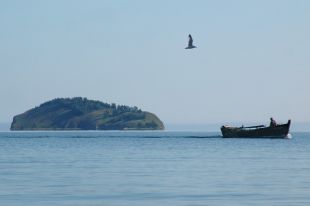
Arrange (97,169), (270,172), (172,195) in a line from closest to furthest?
1. (172,195)
2. (270,172)
3. (97,169)

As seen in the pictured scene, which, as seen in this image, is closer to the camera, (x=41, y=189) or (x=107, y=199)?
(x=107, y=199)

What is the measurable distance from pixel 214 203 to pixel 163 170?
2697 cm

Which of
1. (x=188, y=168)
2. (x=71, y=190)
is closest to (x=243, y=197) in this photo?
(x=71, y=190)

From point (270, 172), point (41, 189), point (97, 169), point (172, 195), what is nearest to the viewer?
point (172, 195)

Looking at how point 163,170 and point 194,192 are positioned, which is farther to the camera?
point 163,170

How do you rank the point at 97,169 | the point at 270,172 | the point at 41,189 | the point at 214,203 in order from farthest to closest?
the point at 97,169
the point at 270,172
the point at 41,189
the point at 214,203

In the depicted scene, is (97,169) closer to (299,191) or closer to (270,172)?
(270,172)

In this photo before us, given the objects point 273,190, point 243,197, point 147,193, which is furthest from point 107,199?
point 273,190

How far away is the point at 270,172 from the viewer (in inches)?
2744

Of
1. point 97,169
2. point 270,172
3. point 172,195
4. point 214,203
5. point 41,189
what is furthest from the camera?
point 97,169

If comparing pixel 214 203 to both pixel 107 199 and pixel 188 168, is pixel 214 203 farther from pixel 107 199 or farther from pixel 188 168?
pixel 188 168

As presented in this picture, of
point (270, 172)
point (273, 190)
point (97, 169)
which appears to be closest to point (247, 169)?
point (270, 172)

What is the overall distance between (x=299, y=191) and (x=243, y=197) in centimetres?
448

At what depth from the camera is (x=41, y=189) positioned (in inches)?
2111
